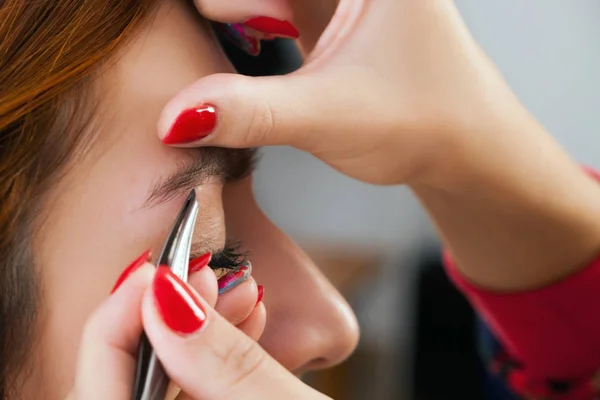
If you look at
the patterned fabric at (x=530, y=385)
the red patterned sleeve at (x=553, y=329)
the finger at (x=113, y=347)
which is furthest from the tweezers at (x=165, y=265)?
the patterned fabric at (x=530, y=385)

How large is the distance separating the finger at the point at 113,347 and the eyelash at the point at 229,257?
0.10 m

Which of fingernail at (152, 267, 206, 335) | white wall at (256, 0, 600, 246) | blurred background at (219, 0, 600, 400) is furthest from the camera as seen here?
white wall at (256, 0, 600, 246)

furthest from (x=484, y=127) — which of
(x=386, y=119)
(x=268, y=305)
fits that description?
(x=268, y=305)

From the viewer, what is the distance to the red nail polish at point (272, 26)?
48 centimetres

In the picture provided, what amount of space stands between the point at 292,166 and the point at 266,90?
1480mm

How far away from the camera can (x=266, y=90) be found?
40 centimetres

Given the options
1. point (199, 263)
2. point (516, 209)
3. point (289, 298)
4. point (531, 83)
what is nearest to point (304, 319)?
point (289, 298)

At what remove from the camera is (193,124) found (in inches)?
15.5

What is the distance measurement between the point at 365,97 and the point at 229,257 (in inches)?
5.9

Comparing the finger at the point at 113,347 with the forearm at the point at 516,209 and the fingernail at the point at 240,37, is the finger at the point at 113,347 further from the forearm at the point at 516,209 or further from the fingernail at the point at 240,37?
the forearm at the point at 516,209

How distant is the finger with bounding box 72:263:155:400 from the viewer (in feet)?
1.16

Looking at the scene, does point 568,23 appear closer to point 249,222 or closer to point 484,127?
point 484,127

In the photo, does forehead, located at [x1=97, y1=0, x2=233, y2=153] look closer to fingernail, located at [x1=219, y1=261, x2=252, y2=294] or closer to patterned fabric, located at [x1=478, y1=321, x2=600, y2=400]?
fingernail, located at [x1=219, y1=261, x2=252, y2=294]

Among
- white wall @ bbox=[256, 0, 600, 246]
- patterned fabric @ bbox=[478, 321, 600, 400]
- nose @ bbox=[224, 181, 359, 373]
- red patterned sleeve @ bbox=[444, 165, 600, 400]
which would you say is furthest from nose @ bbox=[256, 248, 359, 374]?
white wall @ bbox=[256, 0, 600, 246]
